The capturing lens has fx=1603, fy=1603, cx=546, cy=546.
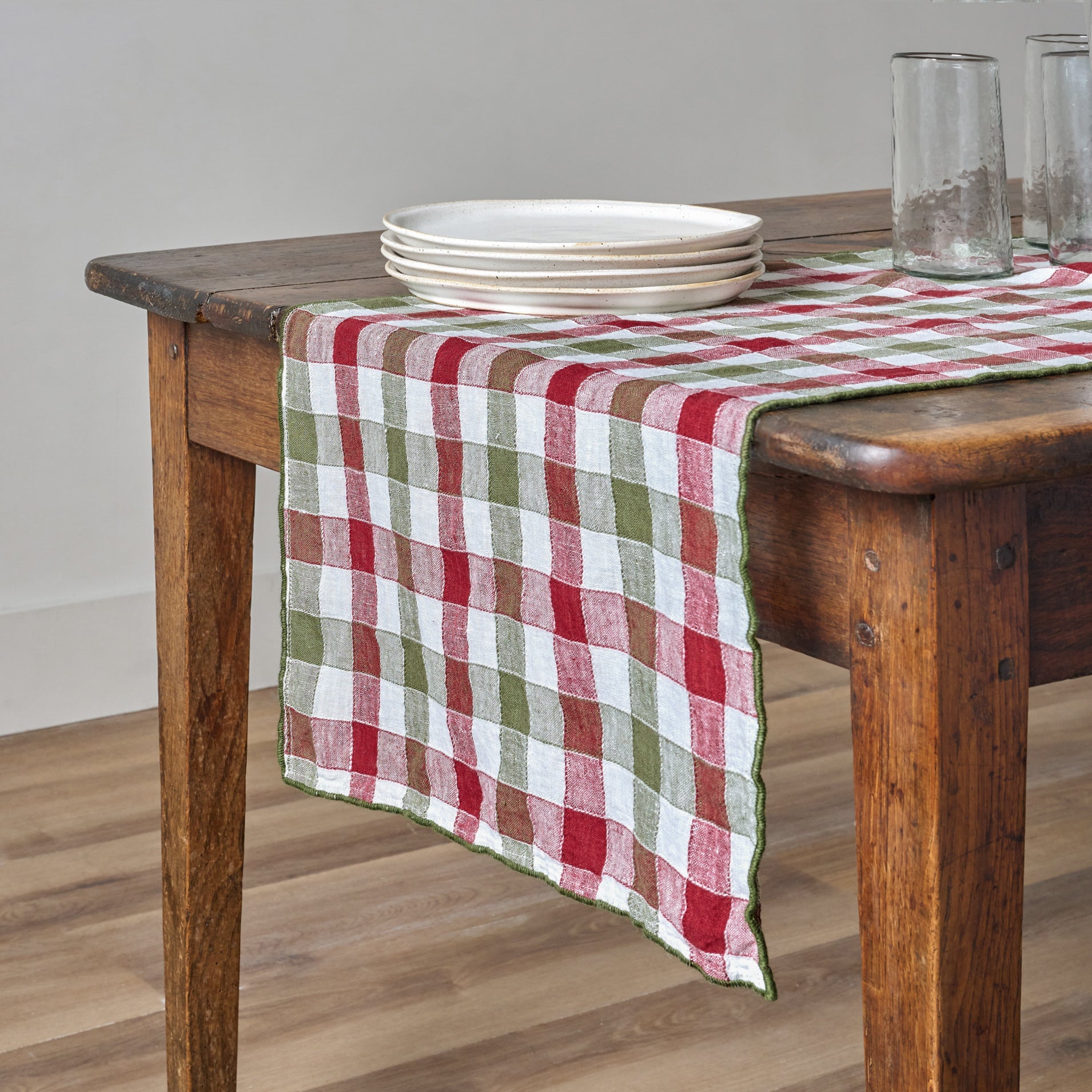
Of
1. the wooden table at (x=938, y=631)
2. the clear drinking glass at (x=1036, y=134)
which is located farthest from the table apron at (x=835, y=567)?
the clear drinking glass at (x=1036, y=134)

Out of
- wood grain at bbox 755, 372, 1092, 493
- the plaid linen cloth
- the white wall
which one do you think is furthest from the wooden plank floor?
wood grain at bbox 755, 372, 1092, 493

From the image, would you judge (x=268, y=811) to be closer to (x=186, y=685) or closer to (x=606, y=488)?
(x=186, y=685)

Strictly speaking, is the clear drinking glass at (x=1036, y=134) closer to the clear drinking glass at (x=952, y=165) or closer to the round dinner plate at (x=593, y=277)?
the clear drinking glass at (x=952, y=165)

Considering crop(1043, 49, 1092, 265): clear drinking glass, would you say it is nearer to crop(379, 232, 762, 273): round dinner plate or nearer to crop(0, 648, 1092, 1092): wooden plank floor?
crop(379, 232, 762, 273): round dinner plate

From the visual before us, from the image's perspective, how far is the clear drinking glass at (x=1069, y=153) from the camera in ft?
3.75

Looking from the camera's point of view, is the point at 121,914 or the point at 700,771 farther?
the point at 121,914

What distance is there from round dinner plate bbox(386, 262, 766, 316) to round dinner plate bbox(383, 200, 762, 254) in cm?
3

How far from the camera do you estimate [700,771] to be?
80 cm

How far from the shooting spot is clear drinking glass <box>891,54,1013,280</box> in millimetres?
1096

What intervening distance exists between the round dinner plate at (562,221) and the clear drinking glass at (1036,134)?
0.23 m

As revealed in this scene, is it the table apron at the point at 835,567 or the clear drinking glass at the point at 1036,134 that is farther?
the clear drinking glass at the point at 1036,134

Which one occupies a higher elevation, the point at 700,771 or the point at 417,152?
the point at 417,152

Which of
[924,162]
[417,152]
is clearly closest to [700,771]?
[924,162]

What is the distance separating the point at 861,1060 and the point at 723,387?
92cm
